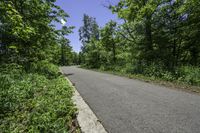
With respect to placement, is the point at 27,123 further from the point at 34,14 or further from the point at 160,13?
the point at 160,13

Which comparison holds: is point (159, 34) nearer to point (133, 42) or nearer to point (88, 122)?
point (133, 42)

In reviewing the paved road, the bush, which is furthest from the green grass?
the bush

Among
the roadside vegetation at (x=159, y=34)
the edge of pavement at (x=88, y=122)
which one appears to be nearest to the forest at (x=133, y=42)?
the roadside vegetation at (x=159, y=34)

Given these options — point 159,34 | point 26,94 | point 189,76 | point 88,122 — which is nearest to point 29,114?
point 88,122

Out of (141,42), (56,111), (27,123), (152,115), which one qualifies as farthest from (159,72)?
(27,123)

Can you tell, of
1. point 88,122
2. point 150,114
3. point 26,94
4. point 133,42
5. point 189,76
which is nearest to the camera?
point 88,122

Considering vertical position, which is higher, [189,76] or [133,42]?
[133,42]

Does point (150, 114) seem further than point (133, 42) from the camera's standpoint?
Result: No

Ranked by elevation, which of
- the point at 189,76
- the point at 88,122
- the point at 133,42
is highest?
the point at 133,42

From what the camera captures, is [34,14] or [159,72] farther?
[34,14]

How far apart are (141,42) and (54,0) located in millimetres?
8548

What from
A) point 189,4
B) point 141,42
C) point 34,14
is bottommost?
point 141,42

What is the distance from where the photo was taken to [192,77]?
8.60 meters

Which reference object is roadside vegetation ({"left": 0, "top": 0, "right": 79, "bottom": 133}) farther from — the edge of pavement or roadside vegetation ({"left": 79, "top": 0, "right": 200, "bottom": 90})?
roadside vegetation ({"left": 79, "top": 0, "right": 200, "bottom": 90})
